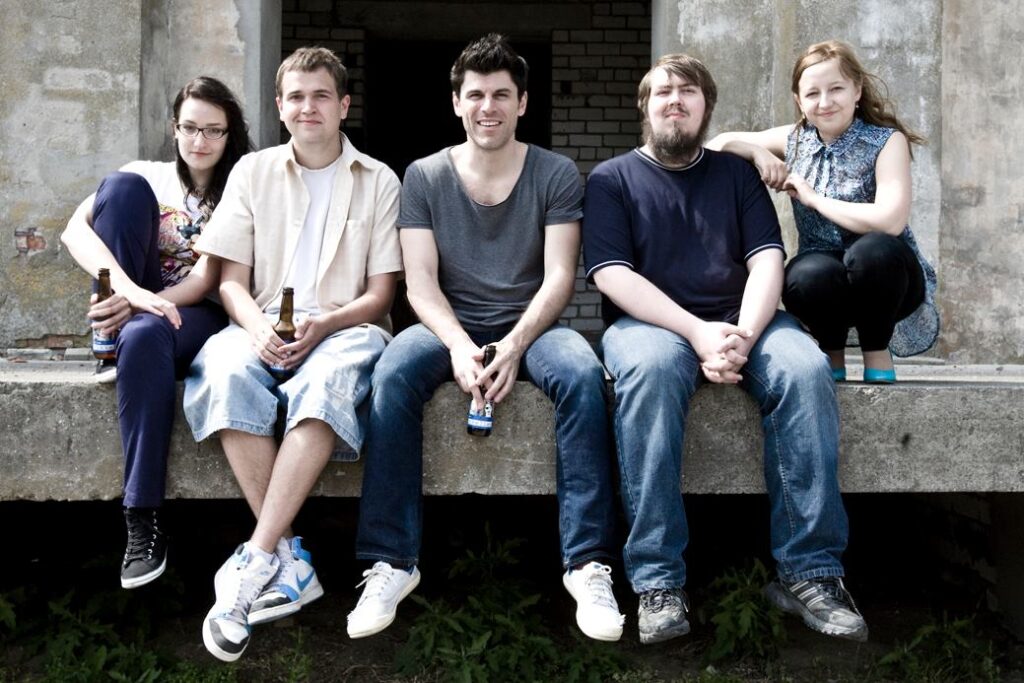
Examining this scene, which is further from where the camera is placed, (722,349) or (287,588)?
(722,349)

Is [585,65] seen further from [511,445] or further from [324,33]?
[511,445]

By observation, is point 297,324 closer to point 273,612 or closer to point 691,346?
point 273,612

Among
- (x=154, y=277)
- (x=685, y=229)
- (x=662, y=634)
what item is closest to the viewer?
(x=662, y=634)

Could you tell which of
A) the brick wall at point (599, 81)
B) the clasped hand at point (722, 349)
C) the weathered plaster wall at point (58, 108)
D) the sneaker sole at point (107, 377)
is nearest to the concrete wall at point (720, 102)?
the weathered plaster wall at point (58, 108)

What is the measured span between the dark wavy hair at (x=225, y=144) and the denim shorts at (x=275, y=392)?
75 cm

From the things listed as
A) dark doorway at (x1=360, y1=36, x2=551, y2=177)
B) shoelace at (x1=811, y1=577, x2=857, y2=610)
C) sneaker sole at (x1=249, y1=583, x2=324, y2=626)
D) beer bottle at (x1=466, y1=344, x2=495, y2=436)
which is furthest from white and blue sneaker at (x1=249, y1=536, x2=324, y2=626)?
dark doorway at (x1=360, y1=36, x2=551, y2=177)

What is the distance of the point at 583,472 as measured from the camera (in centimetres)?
295

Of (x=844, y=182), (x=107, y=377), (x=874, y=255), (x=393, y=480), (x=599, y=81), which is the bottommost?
(x=393, y=480)

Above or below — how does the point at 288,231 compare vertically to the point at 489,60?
below

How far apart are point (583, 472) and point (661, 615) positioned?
458 millimetres

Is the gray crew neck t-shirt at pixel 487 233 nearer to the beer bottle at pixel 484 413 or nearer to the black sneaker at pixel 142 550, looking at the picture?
the beer bottle at pixel 484 413

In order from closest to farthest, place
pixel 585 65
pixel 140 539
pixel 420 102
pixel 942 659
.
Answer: pixel 140 539 < pixel 942 659 < pixel 585 65 < pixel 420 102

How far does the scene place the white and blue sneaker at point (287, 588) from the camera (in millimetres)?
2811

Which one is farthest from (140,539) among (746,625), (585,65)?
(585,65)
